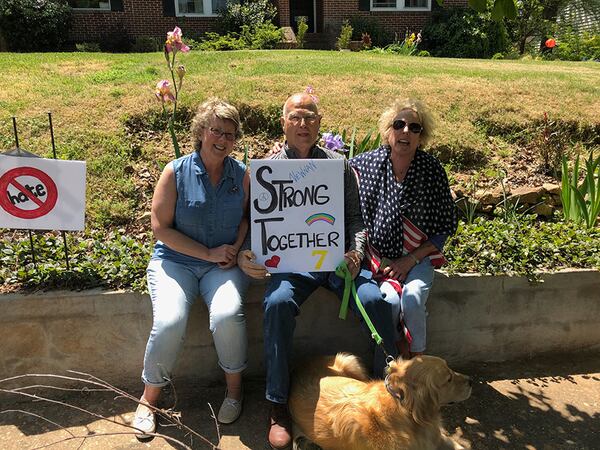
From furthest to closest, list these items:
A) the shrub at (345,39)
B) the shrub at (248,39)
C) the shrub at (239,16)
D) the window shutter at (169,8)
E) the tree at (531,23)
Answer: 1. the tree at (531,23)
2. the window shutter at (169,8)
3. the shrub at (239,16)
4. the shrub at (345,39)
5. the shrub at (248,39)

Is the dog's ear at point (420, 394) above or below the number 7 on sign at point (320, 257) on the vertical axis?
below

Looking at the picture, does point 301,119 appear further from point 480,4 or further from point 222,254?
point 480,4

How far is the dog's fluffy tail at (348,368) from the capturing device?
2.91m

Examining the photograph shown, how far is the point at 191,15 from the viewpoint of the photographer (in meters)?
17.0

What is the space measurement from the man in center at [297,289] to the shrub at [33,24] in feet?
47.2

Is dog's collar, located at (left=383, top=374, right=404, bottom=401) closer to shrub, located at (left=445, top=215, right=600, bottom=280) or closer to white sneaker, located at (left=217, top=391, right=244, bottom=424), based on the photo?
white sneaker, located at (left=217, top=391, right=244, bottom=424)

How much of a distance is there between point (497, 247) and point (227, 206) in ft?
6.77

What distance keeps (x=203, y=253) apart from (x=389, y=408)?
1.40 m

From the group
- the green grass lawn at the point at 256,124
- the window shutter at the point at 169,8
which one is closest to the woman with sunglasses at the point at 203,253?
the green grass lawn at the point at 256,124

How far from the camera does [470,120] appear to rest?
247 inches

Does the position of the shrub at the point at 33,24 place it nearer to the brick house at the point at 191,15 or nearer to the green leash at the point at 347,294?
the brick house at the point at 191,15

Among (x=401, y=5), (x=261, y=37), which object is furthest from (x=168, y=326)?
(x=401, y=5)

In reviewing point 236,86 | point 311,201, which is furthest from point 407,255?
point 236,86

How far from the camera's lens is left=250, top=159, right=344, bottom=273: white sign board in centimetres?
298
